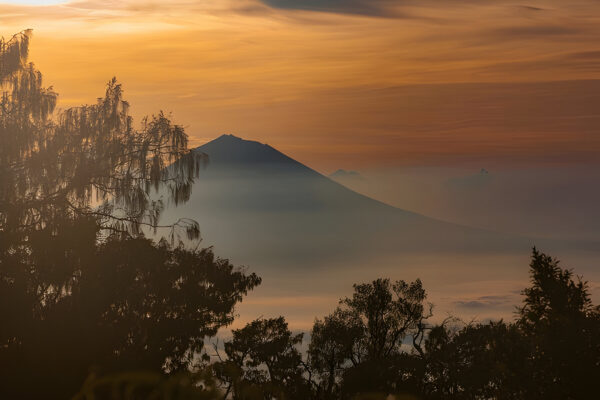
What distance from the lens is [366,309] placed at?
5297 cm

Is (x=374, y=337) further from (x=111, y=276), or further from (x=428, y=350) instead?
(x=111, y=276)

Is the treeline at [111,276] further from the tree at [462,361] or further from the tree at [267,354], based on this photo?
the tree at [462,361]

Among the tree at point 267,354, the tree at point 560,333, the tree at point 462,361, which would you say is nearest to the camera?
the tree at point 560,333

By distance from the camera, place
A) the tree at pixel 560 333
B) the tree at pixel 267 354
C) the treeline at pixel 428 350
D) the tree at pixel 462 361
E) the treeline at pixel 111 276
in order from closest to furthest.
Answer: the treeline at pixel 111 276, the tree at pixel 560 333, the treeline at pixel 428 350, the tree at pixel 267 354, the tree at pixel 462 361

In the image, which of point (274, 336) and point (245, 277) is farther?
point (274, 336)

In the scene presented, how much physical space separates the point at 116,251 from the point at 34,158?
470 cm

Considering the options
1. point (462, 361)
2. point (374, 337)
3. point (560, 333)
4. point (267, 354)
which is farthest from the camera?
point (374, 337)

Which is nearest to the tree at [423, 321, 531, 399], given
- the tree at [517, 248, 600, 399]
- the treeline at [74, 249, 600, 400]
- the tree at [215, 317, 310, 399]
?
the treeline at [74, 249, 600, 400]

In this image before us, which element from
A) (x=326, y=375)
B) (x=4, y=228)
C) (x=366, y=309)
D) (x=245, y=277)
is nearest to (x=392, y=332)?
(x=366, y=309)

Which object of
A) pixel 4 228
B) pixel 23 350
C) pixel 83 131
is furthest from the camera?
pixel 83 131

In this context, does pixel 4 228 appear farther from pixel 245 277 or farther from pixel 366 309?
pixel 366 309

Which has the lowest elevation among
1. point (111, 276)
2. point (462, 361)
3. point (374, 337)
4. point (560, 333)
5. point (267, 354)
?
point (462, 361)

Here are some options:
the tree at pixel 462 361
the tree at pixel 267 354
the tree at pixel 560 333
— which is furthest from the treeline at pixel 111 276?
the tree at pixel 462 361

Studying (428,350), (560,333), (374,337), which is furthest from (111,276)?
(428,350)
